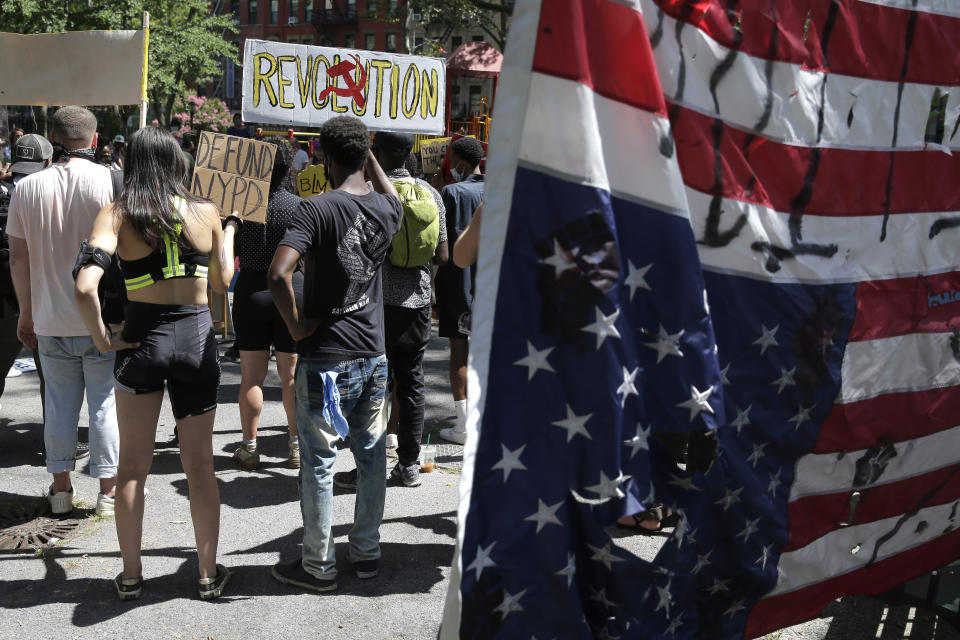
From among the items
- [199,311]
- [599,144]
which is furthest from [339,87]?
[599,144]

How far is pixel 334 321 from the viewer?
3.73 meters

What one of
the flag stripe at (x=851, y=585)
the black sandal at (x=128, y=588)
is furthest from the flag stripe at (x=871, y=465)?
the black sandal at (x=128, y=588)

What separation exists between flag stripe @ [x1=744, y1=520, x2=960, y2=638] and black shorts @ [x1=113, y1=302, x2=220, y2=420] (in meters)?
2.36

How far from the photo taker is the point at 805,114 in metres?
2.40

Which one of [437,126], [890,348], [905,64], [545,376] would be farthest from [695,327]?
[437,126]

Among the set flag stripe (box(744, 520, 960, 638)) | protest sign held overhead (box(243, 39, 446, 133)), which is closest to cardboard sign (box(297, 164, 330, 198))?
protest sign held overhead (box(243, 39, 446, 133))

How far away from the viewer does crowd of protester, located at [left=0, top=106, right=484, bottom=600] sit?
354cm

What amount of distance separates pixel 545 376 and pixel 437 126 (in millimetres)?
5734

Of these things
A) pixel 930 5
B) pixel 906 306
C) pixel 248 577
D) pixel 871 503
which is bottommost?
pixel 248 577

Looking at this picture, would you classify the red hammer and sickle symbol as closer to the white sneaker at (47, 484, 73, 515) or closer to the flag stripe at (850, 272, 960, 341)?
the white sneaker at (47, 484, 73, 515)

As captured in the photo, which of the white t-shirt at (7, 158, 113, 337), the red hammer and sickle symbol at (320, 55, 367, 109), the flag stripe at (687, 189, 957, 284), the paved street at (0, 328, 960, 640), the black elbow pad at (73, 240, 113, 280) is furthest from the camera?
the red hammer and sickle symbol at (320, 55, 367, 109)

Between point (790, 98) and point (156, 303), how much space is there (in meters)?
2.59

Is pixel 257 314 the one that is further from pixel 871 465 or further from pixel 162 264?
pixel 871 465

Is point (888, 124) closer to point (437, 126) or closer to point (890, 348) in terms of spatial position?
point (890, 348)
